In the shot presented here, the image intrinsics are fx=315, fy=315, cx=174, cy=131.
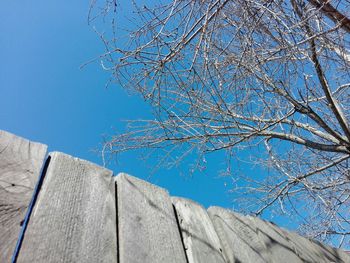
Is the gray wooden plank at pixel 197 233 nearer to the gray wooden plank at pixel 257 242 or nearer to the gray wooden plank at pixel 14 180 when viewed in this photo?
the gray wooden plank at pixel 257 242

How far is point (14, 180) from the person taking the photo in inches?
34.7

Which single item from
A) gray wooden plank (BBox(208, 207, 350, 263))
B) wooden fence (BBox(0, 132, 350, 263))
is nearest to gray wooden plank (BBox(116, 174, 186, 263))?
wooden fence (BBox(0, 132, 350, 263))

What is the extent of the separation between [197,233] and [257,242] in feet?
1.22

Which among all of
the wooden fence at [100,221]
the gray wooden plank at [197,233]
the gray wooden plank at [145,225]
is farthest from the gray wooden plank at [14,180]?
the gray wooden plank at [197,233]

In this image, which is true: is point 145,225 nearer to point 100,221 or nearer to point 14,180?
point 100,221

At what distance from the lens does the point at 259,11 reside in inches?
87.6

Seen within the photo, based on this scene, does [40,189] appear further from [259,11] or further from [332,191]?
[332,191]

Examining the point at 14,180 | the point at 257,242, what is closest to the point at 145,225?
the point at 14,180

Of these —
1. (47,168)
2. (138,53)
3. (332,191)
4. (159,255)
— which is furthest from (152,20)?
(332,191)

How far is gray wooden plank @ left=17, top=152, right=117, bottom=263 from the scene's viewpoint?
2.68 feet

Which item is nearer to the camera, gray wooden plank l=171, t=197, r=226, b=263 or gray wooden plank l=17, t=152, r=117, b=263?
gray wooden plank l=17, t=152, r=117, b=263

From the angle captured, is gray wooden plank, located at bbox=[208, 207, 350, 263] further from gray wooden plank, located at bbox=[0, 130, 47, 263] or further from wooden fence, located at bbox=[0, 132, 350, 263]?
gray wooden plank, located at bbox=[0, 130, 47, 263]

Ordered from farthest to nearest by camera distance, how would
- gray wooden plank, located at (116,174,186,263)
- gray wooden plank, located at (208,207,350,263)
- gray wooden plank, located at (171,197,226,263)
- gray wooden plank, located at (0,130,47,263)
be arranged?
gray wooden plank, located at (208,207,350,263), gray wooden plank, located at (171,197,226,263), gray wooden plank, located at (116,174,186,263), gray wooden plank, located at (0,130,47,263)

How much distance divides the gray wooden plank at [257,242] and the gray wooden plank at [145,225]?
0.27 metres
